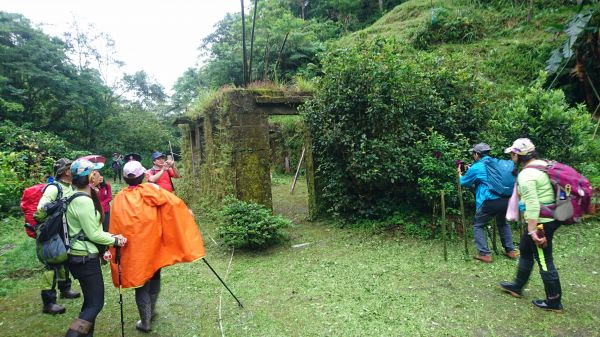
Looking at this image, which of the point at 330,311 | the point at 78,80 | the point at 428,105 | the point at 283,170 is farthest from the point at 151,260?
the point at 78,80

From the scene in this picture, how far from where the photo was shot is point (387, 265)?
581 cm

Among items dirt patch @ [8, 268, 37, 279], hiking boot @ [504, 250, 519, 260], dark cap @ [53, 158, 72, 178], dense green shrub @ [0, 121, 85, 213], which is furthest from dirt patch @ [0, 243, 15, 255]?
hiking boot @ [504, 250, 519, 260]

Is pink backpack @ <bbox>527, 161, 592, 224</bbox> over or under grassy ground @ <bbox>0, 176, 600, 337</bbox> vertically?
over

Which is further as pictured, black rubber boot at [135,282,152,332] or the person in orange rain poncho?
black rubber boot at [135,282,152,332]

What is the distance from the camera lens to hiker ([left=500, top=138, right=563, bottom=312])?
3.80 meters

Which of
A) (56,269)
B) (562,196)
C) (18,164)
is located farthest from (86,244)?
(18,164)

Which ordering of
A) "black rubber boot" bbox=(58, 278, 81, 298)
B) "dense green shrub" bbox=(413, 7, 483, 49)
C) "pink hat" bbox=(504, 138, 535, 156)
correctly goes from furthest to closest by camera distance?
"dense green shrub" bbox=(413, 7, 483, 49)
"black rubber boot" bbox=(58, 278, 81, 298)
"pink hat" bbox=(504, 138, 535, 156)

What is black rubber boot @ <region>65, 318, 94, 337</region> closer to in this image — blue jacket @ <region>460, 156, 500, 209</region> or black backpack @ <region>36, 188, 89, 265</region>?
black backpack @ <region>36, 188, 89, 265</region>

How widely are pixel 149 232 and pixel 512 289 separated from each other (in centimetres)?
426

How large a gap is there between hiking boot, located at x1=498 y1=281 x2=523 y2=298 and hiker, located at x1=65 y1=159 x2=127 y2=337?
4422 millimetres

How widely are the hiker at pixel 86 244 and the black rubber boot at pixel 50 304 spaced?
156cm

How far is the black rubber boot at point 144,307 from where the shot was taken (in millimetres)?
3844

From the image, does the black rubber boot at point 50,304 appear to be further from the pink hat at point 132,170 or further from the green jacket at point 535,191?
the green jacket at point 535,191

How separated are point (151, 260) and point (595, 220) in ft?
25.8
